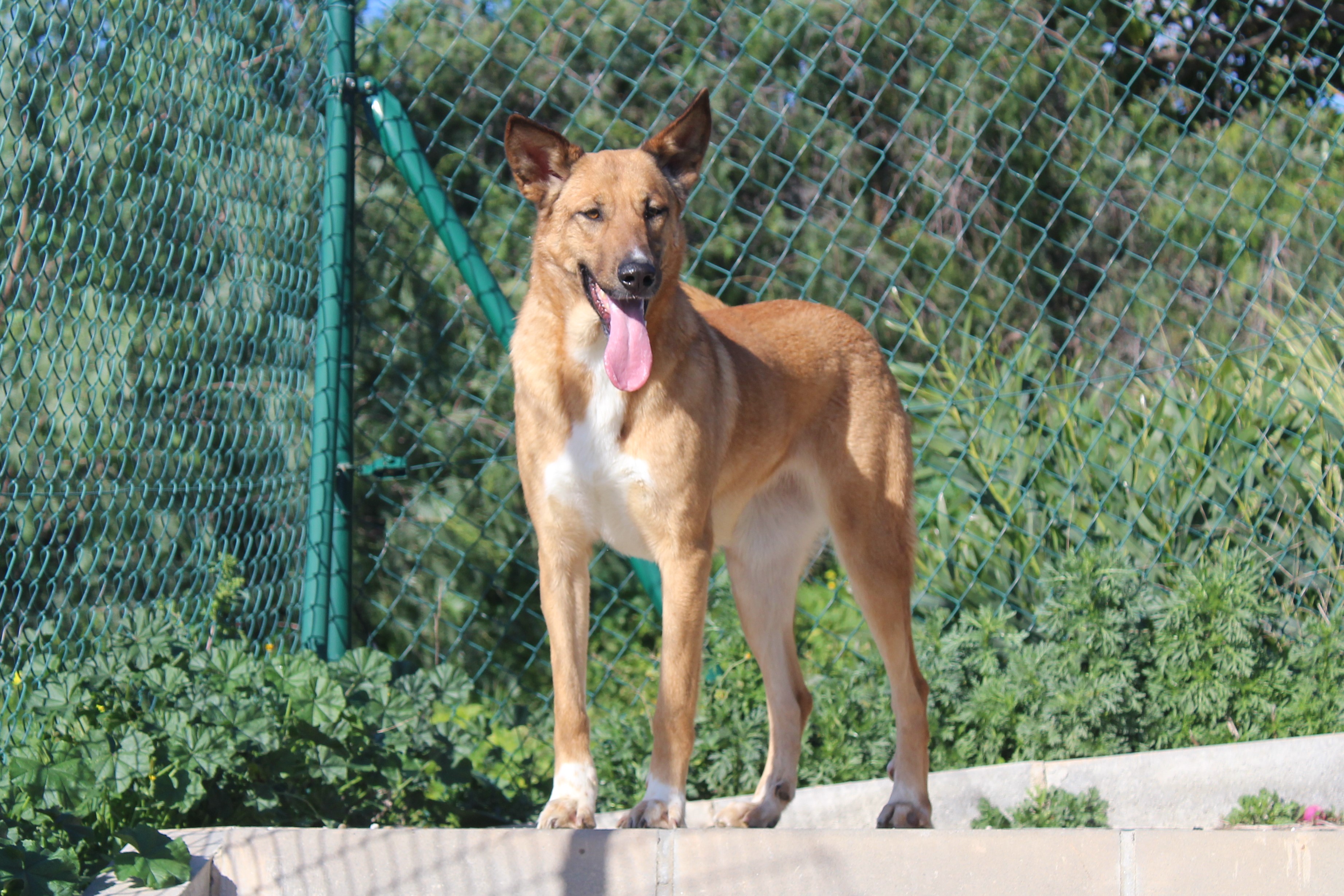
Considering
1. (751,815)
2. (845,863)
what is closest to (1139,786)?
(751,815)

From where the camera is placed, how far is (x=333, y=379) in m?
3.91

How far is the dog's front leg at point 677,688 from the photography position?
8.91 ft

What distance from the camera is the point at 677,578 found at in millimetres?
2881

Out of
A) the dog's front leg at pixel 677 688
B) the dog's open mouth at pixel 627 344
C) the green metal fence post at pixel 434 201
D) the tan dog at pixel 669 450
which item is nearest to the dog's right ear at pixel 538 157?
the tan dog at pixel 669 450

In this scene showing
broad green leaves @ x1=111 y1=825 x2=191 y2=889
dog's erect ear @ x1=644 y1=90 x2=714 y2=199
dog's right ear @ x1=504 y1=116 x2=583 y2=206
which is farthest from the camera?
dog's erect ear @ x1=644 y1=90 x2=714 y2=199

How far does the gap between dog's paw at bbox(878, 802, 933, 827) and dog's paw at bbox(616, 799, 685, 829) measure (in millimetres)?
722

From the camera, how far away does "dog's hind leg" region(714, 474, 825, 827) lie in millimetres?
3510

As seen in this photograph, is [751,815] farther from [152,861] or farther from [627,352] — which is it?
[152,861]

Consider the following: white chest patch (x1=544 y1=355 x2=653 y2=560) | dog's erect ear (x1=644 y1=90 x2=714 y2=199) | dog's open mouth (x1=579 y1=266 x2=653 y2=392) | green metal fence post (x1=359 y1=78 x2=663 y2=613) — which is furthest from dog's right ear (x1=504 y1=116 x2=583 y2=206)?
green metal fence post (x1=359 y1=78 x2=663 y2=613)

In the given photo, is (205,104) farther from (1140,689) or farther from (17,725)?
(1140,689)

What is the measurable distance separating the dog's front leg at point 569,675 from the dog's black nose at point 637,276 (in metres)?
0.67

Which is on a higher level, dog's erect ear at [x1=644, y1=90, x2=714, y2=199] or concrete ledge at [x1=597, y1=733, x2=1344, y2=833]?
dog's erect ear at [x1=644, y1=90, x2=714, y2=199]

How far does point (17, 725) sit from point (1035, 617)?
3.25 metres

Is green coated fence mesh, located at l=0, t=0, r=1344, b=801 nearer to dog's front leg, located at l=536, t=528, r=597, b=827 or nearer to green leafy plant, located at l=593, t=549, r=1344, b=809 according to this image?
green leafy plant, located at l=593, t=549, r=1344, b=809
